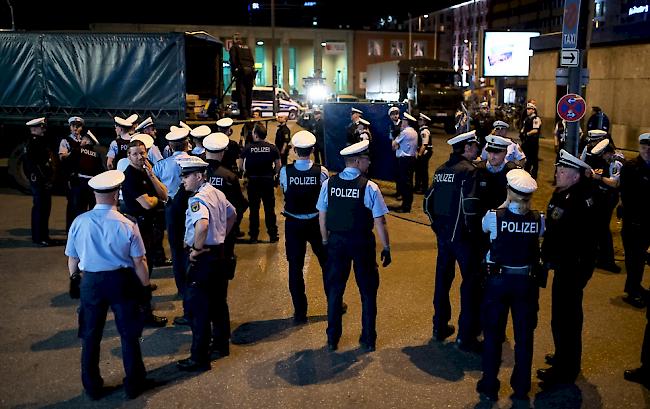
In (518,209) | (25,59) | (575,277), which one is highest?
(25,59)

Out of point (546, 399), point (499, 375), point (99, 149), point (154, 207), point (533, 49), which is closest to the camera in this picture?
point (546, 399)

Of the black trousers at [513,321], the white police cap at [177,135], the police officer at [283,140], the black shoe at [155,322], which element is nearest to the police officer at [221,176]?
the white police cap at [177,135]

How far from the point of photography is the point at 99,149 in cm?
1387

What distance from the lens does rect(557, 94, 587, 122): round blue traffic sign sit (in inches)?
383

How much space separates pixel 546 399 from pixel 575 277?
103cm

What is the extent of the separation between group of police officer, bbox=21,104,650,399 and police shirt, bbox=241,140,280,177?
215 centimetres

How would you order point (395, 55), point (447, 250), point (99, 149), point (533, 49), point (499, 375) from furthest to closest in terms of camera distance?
point (395, 55)
point (533, 49)
point (99, 149)
point (447, 250)
point (499, 375)

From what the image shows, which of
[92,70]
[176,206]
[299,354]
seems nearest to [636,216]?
[299,354]

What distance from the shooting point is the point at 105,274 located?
4.61m

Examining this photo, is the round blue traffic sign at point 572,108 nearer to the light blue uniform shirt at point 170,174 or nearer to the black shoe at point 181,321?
the light blue uniform shirt at point 170,174

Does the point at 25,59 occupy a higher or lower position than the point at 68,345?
higher

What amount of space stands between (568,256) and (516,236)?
743 mm

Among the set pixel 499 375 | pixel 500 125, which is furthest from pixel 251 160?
pixel 499 375

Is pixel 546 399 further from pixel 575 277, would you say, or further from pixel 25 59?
pixel 25 59
